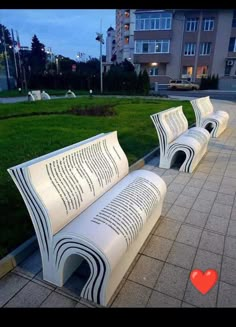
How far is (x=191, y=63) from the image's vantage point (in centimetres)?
4053

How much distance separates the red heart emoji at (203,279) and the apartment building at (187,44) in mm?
39960

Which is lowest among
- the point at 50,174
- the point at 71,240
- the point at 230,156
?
the point at 230,156

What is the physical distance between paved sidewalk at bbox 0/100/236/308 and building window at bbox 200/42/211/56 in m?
41.4

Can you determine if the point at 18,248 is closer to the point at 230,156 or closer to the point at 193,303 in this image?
the point at 193,303

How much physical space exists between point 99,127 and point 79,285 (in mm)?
7195

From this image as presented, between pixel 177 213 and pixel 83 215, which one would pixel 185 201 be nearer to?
pixel 177 213

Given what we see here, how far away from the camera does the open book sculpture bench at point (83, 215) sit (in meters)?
2.11

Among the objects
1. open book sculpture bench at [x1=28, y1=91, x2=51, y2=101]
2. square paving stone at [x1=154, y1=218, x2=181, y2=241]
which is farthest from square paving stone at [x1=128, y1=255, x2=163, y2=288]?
open book sculpture bench at [x1=28, y1=91, x2=51, y2=101]

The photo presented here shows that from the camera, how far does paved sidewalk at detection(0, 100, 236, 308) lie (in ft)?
7.47

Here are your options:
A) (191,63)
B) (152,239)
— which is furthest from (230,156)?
(191,63)

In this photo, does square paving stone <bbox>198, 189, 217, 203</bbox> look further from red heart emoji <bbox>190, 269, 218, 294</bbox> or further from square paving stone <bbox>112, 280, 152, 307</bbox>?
square paving stone <bbox>112, 280, 152, 307</bbox>

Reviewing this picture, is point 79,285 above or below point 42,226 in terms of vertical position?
below

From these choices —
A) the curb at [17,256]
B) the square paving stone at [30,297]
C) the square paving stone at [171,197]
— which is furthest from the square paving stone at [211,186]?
the square paving stone at [30,297]

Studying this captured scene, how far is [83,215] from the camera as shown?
2453mm
